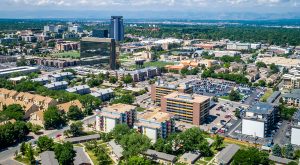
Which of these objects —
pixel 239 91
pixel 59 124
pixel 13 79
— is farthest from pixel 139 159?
pixel 13 79

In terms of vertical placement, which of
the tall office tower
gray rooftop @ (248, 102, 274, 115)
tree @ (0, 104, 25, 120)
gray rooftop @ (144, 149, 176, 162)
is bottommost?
gray rooftop @ (144, 149, 176, 162)

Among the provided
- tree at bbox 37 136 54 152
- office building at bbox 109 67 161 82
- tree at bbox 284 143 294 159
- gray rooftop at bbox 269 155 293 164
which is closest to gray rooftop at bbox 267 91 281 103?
tree at bbox 284 143 294 159

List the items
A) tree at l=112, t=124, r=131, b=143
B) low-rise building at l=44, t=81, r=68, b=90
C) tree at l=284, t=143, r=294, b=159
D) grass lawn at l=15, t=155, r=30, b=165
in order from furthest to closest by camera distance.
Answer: low-rise building at l=44, t=81, r=68, b=90 < tree at l=112, t=124, r=131, b=143 < tree at l=284, t=143, r=294, b=159 < grass lawn at l=15, t=155, r=30, b=165

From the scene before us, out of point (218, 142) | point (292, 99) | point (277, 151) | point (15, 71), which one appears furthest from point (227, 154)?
point (15, 71)

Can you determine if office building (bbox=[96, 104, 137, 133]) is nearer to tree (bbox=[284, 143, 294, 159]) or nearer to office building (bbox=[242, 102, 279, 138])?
office building (bbox=[242, 102, 279, 138])

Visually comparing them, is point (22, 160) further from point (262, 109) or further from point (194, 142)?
point (262, 109)

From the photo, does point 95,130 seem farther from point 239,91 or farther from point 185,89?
point 239,91
